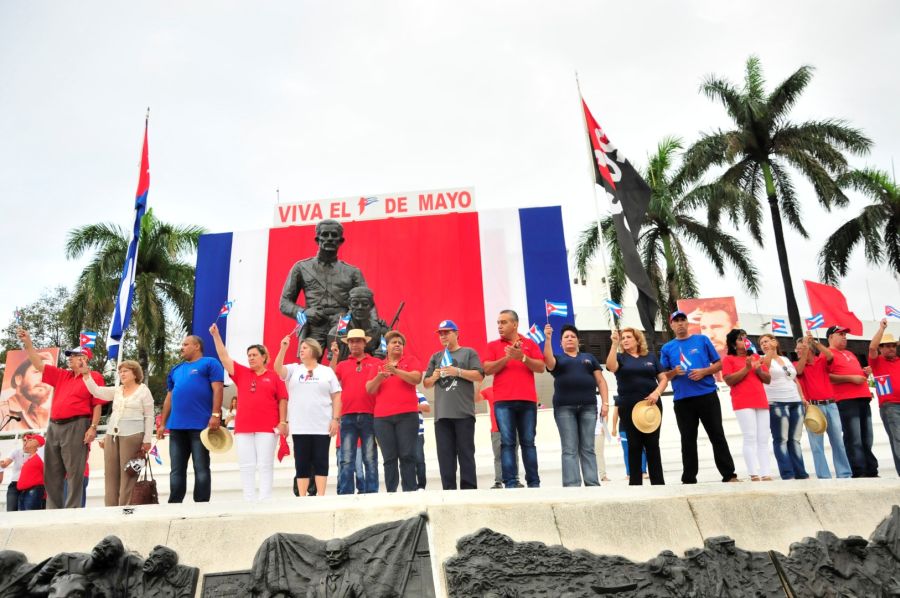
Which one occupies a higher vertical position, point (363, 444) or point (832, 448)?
point (363, 444)

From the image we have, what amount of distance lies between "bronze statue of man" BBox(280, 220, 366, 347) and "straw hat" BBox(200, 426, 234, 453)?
3.76 m

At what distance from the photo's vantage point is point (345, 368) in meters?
5.94


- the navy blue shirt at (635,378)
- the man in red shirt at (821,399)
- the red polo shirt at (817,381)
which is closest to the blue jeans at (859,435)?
the man in red shirt at (821,399)

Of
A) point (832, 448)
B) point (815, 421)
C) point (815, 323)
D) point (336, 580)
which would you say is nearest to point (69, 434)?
point (336, 580)

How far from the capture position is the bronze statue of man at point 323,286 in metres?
9.13

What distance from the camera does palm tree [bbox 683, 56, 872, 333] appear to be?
1867cm

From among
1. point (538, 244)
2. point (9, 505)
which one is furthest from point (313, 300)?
point (538, 244)

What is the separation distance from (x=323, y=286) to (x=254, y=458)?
438cm

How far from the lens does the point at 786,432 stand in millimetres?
6145

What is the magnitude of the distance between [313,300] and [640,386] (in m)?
5.38

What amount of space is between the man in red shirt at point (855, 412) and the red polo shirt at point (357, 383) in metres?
4.44

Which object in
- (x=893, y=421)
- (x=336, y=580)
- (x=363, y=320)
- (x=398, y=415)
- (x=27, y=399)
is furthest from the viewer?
(x=27, y=399)

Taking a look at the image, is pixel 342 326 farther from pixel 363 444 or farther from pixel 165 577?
pixel 165 577

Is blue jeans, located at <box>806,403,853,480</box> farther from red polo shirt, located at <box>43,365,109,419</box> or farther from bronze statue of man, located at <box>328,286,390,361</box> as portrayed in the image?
red polo shirt, located at <box>43,365,109,419</box>
